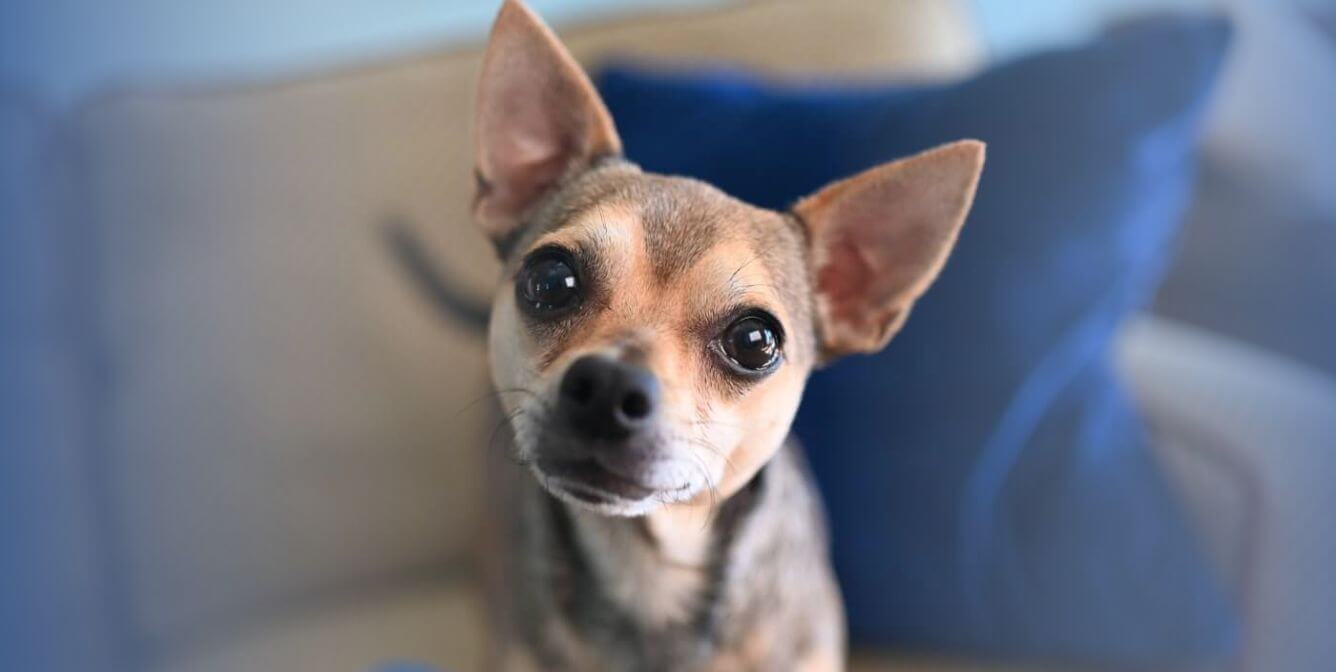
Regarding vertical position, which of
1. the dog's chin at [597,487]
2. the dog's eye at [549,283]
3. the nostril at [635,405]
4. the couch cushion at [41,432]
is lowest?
the couch cushion at [41,432]

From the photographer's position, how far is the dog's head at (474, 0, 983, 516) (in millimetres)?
830

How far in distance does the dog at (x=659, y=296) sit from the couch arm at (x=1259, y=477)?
96 centimetres

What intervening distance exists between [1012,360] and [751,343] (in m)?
0.56

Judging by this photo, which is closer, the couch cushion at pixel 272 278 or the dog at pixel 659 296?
the dog at pixel 659 296

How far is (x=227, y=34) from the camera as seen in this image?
2.38m

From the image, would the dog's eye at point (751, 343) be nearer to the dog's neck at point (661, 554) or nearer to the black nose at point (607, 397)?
the black nose at point (607, 397)

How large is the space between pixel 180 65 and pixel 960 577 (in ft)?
7.33

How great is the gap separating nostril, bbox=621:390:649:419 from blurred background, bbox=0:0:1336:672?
1.88 feet

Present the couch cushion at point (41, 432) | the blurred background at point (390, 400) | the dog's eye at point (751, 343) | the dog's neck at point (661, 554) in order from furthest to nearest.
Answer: the couch cushion at point (41, 432)
the blurred background at point (390, 400)
the dog's neck at point (661, 554)
the dog's eye at point (751, 343)

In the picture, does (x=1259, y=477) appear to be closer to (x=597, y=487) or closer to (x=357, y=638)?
(x=597, y=487)

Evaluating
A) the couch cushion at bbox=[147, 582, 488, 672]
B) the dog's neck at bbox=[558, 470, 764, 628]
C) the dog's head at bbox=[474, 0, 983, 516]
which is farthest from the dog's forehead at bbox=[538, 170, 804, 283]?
the couch cushion at bbox=[147, 582, 488, 672]

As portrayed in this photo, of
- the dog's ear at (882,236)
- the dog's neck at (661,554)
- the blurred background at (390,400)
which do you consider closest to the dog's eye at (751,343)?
the dog's ear at (882,236)

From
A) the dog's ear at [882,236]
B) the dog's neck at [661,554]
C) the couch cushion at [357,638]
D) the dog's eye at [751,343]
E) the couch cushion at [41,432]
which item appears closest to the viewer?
the dog's ear at [882,236]

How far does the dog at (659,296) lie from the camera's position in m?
0.83
